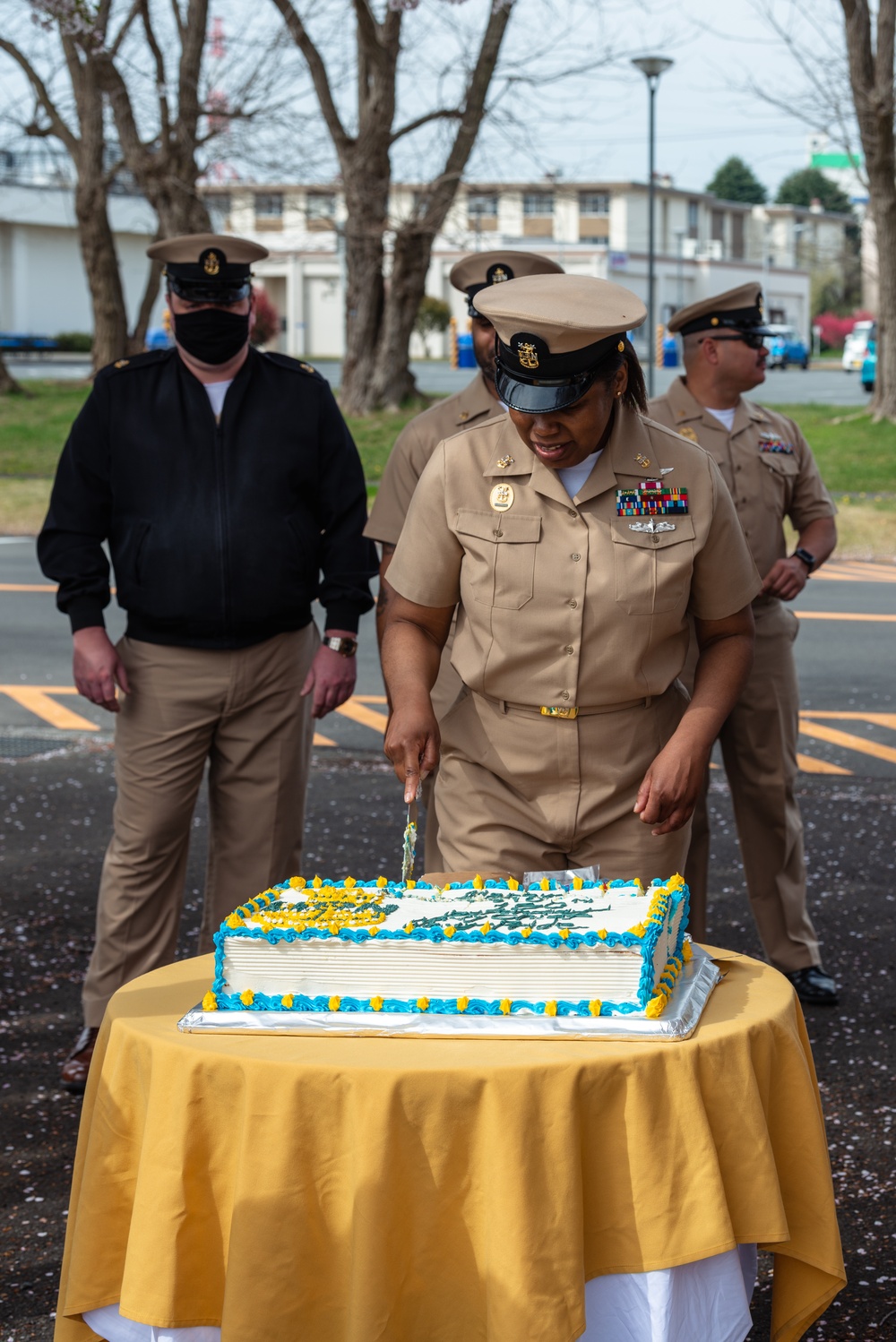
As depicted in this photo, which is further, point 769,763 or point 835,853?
point 835,853

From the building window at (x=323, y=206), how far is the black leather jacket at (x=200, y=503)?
757 inches

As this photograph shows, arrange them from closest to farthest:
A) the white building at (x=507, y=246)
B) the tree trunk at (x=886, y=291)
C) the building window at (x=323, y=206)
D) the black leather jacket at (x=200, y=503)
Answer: the black leather jacket at (x=200, y=503), the tree trunk at (x=886, y=291), the building window at (x=323, y=206), the white building at (x=507, y=246)

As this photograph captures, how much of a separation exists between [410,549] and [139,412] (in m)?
1.42

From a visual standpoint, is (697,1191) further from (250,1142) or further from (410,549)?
(410,549)

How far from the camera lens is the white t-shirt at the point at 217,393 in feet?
14.9

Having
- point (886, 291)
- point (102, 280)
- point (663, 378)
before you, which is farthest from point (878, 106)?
point (663, 378)

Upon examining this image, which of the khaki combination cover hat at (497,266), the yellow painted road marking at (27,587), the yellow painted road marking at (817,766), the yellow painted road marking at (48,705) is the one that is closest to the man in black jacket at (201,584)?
the khaki combination cover hat at (497,266)

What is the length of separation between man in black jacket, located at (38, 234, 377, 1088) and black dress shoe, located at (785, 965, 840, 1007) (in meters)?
1.71

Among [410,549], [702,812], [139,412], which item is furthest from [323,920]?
[702,812]

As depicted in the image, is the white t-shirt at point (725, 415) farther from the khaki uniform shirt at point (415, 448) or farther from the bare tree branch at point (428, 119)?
the bare tree branch at point (428, 119)

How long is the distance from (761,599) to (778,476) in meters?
0.41

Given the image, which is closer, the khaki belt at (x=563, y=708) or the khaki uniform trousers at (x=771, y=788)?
the khaki belt at (x=563, y=708)

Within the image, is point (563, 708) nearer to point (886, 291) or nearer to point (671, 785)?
point (671, 785)

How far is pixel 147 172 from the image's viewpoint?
22.3 m
